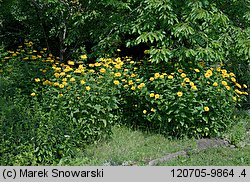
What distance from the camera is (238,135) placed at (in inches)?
199

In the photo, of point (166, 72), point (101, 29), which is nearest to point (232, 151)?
point (166, 72)

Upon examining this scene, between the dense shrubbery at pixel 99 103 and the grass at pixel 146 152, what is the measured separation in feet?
0.47

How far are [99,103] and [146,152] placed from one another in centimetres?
80

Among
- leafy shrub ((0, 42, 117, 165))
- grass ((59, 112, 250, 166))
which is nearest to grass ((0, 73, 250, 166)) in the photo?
grass ((59, 112, 250, 166))

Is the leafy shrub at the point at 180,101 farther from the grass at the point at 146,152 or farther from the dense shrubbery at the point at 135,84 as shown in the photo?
the grass at the point at 146,152

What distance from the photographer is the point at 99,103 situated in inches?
175

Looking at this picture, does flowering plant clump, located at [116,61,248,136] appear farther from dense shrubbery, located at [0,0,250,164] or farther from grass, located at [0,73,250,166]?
grass, located at [0,73,250,166]

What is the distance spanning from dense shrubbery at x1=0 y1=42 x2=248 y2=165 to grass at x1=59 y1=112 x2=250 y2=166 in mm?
143

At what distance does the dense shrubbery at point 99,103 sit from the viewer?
155 inches

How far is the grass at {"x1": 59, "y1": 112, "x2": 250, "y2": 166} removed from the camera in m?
4.18

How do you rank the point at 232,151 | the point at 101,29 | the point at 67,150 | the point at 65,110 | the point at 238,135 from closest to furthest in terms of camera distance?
the point at 67,150 → the point at 65,110 → the point at 232,151 → the point at 238,135 → the point at 101,29

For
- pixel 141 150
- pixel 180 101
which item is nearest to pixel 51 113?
pixel 141 150

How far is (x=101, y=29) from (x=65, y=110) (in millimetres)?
2204

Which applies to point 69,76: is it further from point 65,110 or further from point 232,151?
point 232,151
